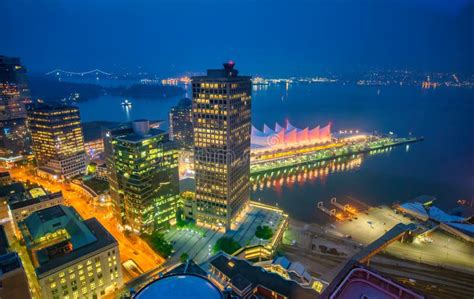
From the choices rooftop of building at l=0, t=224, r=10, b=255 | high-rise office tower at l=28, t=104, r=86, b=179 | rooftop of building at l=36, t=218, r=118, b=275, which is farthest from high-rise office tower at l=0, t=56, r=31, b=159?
rooftop of building at l=36, t=218, r=118, b=275

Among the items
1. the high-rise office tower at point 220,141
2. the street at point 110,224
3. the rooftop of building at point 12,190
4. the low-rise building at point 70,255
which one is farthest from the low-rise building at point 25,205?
the high-rise office tower at point 220,141

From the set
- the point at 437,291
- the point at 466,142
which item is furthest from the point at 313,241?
the point at 466,142

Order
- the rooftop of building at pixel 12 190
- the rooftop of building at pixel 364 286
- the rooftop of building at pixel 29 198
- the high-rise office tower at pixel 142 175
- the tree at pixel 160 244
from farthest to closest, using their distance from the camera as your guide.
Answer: the rooftop of building at pixel 12 190
the rooftop of building at pixel 29 198
the high-rise office tower at pixel 142 175
the tree at pixel 160 244
the rooftop of building at pixel 364 286

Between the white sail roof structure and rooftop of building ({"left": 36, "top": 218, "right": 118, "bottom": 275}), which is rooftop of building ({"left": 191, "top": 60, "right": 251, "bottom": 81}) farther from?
the white sail roof structure

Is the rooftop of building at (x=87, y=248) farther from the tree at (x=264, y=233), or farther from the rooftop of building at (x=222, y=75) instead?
the rooftop of building at (x=222, y=75)

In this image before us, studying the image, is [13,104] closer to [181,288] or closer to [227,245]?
[227,245]

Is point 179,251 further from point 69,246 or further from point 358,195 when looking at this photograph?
point 358,195
